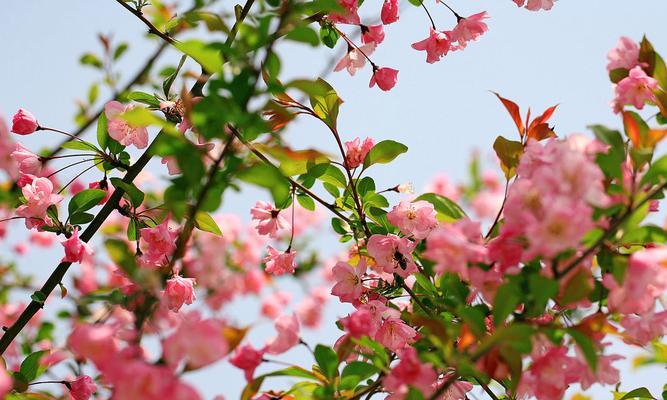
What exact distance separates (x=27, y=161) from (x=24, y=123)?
10 centimetres

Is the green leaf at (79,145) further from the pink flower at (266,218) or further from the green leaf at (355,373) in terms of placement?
the green leaf at (355,373)

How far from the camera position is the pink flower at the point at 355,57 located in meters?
1.89

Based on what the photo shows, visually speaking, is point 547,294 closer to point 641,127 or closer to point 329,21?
point 641,127

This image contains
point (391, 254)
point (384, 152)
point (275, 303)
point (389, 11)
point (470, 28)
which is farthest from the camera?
point (275, 303)

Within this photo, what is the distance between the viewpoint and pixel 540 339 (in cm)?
109

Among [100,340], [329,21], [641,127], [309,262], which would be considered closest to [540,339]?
[641,127]

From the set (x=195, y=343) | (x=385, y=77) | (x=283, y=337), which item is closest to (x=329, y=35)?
(x=385, y=77)

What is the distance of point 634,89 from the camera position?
1277 millimetres

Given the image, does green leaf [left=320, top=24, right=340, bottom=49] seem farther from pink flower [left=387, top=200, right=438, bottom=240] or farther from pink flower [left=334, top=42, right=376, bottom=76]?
pink flower [left=387, top=200, right=438, bottom=240]

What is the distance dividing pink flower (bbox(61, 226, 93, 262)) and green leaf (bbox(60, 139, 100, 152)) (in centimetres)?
22

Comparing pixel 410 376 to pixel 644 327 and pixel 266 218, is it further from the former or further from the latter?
pixel 266 218

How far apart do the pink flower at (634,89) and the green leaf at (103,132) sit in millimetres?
1154

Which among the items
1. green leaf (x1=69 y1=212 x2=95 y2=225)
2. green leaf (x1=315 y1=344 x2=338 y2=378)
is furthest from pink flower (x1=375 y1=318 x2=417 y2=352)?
green leaf (x1=69 y1=212 x2=95 y2=225)

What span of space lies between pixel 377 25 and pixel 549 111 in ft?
1.98
